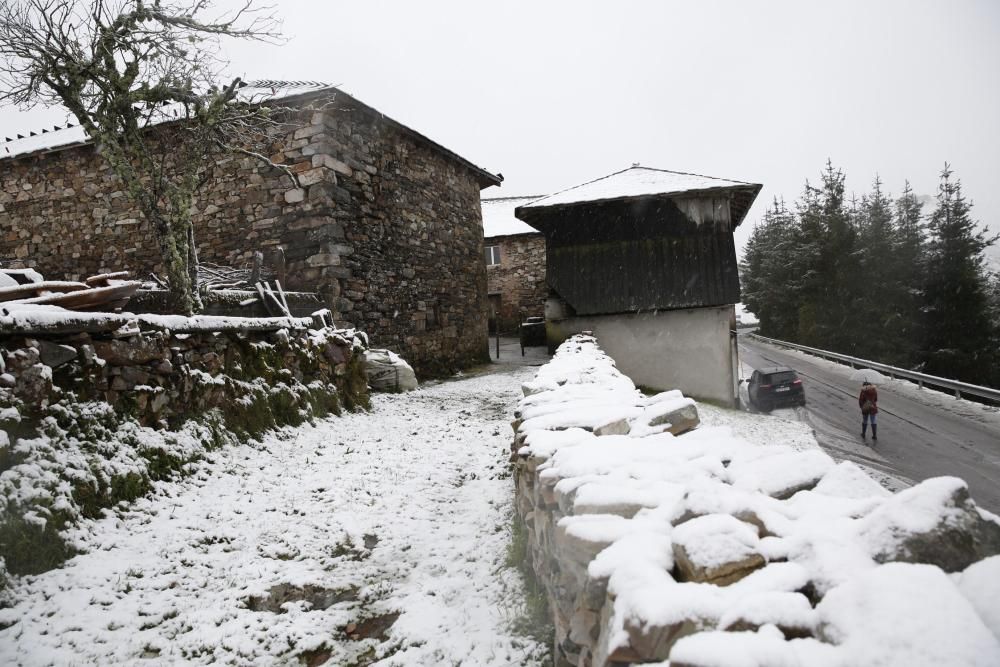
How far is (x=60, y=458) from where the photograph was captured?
10.0ft

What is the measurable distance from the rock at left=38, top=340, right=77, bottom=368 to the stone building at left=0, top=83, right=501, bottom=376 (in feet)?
17.6

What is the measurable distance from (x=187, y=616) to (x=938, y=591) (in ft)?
9.96

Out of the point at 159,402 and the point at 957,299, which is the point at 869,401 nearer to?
the point at 159,402

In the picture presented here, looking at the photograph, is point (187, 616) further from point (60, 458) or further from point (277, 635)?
point (60, 458)

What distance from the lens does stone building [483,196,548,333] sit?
22.8 meters

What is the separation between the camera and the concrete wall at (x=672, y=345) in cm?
1260

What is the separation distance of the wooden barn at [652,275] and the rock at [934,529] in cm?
1127

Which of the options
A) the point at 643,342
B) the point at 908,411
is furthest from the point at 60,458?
the point at 908,411

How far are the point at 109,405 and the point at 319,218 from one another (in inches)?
223

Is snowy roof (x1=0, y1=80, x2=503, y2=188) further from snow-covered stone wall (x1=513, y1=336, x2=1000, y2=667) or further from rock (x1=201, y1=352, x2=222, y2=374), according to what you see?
snow-covered stone wall (x1=513, y1=336, x2=1000, y2=667)

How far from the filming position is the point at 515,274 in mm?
22953

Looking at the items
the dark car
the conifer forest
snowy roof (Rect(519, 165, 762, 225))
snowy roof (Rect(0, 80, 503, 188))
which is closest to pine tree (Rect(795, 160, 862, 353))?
the conifer forest

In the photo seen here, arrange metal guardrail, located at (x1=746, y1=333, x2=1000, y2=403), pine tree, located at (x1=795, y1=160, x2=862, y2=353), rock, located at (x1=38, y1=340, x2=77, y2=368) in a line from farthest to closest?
pine tree, located at (x1=795, y1=160, x2=862, y2=353), metal guardrail, located at (x1=746, y1=333, x2=1000, y2=403), rock, located at (x1=38, y1=340, x2=77, y2=368)

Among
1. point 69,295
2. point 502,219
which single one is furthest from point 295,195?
point 502,219
